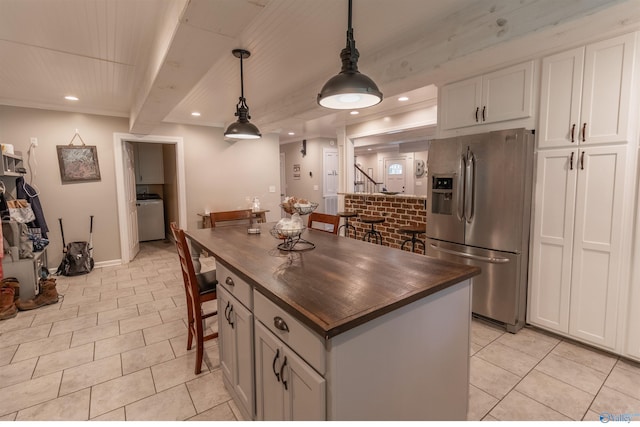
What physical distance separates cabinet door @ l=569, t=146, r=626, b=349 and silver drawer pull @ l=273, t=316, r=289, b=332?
7.87ft

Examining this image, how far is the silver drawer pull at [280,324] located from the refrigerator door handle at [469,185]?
7.17 feet

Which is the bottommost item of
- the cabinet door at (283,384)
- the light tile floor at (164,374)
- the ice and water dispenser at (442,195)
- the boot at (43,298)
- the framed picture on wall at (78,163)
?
the light tile floor at (164,374)

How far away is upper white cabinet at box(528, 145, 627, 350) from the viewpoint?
2.15 meters

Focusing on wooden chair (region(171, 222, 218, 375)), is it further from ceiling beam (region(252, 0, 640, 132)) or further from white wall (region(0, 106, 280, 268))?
white wall (region(0, 106, 280, 268))

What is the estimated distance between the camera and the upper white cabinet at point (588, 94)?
2.05 meters

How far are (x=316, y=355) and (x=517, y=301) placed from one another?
2.31m

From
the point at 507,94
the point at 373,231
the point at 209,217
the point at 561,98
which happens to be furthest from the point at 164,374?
the point at 561,98

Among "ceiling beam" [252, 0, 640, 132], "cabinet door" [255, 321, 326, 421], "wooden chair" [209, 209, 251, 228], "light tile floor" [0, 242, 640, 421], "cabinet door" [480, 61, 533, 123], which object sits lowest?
"light tile floor" [0, 242, 640, 421]

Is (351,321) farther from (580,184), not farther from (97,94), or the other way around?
(97,94)

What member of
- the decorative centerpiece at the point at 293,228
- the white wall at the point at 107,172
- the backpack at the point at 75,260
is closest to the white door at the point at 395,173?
the white wall at the point at 107,172

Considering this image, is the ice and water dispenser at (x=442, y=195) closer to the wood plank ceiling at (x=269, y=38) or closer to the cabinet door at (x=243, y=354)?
the wood plank ceiling at (x=269, y=38)

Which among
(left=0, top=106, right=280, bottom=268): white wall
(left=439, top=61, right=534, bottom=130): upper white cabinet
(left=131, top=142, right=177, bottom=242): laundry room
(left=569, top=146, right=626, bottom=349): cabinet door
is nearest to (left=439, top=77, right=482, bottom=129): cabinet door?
(left=439, top=61, right=534, bottom=130): upper white cabinet

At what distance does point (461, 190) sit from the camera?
9.12 ft

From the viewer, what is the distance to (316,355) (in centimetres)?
104
